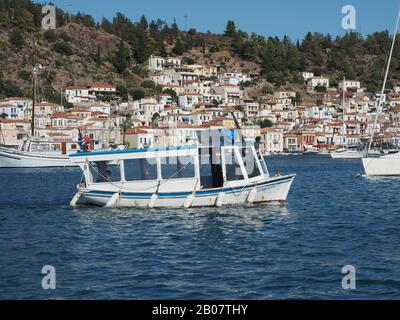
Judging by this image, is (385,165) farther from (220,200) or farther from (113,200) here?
(113,200)

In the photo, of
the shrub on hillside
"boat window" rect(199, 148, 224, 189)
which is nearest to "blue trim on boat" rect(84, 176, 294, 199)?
"boat window" rect(199, 148, 224, 189)

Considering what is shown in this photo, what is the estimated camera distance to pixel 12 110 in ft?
376

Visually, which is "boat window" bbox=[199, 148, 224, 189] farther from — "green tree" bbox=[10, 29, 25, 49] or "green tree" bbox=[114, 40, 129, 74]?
"green tree" bbox=[114, 40, 129, 74]

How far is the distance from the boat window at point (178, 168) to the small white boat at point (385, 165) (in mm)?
21508

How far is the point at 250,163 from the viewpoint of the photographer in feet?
75.8

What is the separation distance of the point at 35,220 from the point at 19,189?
16219mm

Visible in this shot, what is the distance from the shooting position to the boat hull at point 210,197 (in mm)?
22453

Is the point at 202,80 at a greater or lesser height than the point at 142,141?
greater

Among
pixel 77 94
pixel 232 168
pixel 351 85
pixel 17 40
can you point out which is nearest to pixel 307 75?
pixel 351 85

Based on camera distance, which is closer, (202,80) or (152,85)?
(152,85)

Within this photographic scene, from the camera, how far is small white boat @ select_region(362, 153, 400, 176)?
41.2 m
